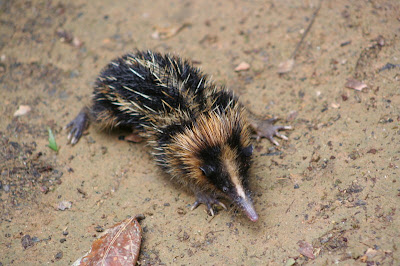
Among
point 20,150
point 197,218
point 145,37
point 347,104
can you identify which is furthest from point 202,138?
point 145,37

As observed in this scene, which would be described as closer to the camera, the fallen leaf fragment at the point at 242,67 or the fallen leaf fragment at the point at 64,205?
the fallen leaf fragment at the point at 64,205

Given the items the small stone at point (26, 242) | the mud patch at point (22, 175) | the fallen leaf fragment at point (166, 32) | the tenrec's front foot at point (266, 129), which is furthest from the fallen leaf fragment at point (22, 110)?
the tenrec's front foot at point (266, 129)

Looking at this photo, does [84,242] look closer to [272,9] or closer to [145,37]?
[145,37]

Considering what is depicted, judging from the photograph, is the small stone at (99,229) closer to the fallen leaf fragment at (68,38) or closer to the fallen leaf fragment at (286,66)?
the fallen leaf fragment at (286,66)

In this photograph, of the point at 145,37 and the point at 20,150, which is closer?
the point at 20,150

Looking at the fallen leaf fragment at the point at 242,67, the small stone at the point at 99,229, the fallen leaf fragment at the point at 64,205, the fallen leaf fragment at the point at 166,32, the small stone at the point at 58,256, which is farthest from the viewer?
the fallen leaf fragment at the point at 166,32

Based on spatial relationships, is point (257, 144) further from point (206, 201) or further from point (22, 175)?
point (22, 175)
